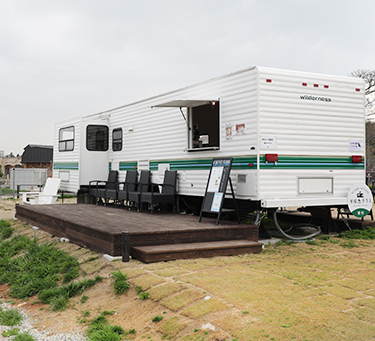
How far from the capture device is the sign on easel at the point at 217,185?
260 inches

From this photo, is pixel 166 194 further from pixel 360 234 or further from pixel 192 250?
pixel 360 234

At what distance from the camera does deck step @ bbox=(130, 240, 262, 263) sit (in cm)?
512

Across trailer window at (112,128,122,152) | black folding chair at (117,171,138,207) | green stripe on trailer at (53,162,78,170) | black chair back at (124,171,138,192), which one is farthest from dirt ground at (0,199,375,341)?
green stripe on trailer at (53,162,78,170)

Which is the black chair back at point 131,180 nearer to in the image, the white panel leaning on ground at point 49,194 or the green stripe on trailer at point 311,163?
the white panel leaning on ground at point 49,194

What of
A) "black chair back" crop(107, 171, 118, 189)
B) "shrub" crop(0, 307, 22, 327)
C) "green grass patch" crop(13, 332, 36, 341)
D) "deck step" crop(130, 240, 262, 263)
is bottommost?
"shrub" crop(0, 307, 22, 327)

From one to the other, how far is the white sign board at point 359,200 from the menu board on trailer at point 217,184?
90.0 inches

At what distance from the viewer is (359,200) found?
734 cm

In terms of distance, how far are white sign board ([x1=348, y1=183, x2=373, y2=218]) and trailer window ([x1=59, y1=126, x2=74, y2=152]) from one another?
712 cm

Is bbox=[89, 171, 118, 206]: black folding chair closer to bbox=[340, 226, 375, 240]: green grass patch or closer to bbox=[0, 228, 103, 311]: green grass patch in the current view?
bbox=[0, 228, 103, 311]: green grass patch

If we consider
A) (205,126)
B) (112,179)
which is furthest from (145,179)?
(205,126)

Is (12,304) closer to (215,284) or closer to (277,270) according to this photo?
(215,284)

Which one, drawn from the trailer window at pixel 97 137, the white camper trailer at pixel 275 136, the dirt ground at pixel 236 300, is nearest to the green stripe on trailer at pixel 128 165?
the trailer window at pixel 97 137

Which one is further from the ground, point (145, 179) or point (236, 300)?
point (145, 179)

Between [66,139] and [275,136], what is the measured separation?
690cm
